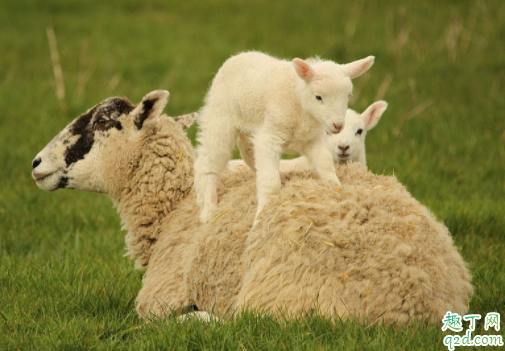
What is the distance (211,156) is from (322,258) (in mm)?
1044

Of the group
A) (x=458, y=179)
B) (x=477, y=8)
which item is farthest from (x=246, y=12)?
(x=458, y=179)

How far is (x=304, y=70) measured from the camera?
12.7 ft

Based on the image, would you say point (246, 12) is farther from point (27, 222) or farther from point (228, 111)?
point (228, 111)

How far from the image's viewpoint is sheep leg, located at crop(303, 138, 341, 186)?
4.26 meters

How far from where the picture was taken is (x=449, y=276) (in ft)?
13.5

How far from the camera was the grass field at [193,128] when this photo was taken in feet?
13.3

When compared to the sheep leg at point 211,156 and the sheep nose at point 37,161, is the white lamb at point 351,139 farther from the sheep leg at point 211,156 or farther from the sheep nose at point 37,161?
the sheep nose at point 37,161

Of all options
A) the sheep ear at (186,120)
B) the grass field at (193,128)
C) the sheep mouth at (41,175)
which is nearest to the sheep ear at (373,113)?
the grass field at (193,128)

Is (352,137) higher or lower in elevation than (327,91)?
lower

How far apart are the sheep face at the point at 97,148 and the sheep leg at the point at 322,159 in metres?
1.37

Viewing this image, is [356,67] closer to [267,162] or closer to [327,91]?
[327,91]

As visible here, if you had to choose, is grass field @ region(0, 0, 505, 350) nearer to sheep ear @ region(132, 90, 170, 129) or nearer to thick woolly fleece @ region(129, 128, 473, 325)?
thick woolly fleece @ region(129, 128, 473, 325)

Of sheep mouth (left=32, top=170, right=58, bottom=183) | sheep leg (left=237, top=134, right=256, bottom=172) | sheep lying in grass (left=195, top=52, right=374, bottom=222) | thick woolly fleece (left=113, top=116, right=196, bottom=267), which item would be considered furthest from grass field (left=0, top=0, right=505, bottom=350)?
sheep leg (left=237, top=134, right=256, bottom=172)

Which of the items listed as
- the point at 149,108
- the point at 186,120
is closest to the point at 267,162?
the point at 149,108
